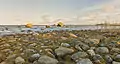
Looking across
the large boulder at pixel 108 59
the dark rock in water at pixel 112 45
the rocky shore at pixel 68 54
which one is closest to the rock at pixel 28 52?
the rocky shore at pixel 68 54

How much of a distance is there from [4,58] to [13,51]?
54 cm

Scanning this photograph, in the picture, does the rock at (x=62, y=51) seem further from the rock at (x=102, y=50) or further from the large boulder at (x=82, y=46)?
the rock at (x=102, y=50)

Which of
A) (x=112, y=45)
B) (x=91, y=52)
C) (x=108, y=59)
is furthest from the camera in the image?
(x=112, y=45)

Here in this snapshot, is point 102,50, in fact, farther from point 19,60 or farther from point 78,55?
point 19,60

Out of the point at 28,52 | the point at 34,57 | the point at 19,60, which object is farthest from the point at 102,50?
the point at 19,60

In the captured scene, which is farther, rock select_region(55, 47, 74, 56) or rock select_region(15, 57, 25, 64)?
rock select_region(55, 47, 74, 56)

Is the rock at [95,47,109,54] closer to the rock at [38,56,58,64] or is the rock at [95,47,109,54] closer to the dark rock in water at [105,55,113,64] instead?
the dark rock in water at [105,55,113,64]

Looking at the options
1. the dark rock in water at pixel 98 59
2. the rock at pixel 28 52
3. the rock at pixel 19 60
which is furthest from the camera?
the rock at pixel 28 52

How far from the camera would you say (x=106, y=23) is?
65.9 feet

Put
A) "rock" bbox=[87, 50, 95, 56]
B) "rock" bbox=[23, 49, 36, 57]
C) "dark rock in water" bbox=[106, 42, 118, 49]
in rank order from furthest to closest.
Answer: "dark rock in water" bbox=[106, 42, 118, 49]
"rock" bbox=[23, 49, 36, 57]
"rock" bbox=[87, 50, 95, 56]

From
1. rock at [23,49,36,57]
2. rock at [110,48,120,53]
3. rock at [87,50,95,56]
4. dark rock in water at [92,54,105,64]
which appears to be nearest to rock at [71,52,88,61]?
rock at [87,50,95,56]

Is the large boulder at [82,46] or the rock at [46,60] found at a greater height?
the large boulder at [82,46]

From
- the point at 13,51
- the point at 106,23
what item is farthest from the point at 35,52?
the point at 106,23

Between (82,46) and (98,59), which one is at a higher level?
(82,46)
